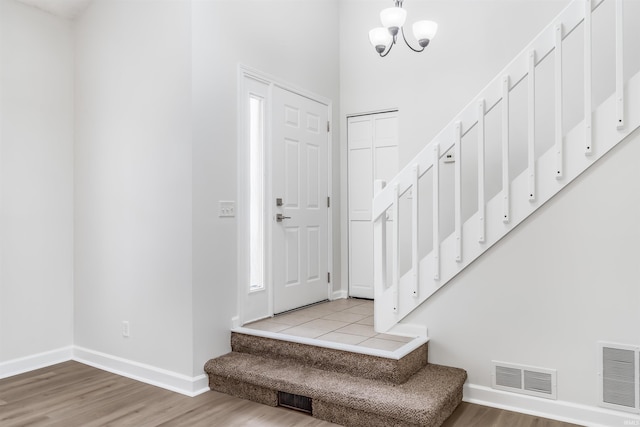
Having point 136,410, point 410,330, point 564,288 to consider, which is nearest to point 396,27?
point 564,288

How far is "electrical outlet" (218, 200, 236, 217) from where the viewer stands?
3453 millimetres

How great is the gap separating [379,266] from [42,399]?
2.60m

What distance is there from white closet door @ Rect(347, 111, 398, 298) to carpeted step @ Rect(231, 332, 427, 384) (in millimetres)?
1736

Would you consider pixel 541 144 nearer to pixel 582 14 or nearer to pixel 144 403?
pixel 582 14

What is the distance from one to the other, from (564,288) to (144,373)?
311cm

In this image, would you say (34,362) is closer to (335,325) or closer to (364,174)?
(335,325)

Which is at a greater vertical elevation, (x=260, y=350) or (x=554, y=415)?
(x=260, y=350)

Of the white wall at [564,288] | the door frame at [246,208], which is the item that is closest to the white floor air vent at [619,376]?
the white wall at [564,288]

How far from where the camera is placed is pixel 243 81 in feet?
12.1

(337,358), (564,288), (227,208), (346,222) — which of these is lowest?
(337,358)

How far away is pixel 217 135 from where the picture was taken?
3.44 metres

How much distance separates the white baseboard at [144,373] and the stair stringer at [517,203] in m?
1.42

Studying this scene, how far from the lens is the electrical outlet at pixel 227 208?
3453mm

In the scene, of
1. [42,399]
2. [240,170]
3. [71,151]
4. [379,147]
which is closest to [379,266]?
[240,170]
